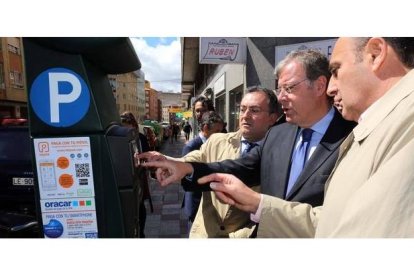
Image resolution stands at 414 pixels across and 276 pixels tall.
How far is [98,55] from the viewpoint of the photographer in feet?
5.20

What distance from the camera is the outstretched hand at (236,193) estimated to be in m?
1.45

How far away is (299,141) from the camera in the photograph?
1780 mm

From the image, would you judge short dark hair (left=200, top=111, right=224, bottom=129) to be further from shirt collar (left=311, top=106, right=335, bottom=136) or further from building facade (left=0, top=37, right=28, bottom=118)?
building facade (left=0, top=37, right=28, bottom=118)

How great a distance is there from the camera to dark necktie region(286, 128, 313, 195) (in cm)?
169

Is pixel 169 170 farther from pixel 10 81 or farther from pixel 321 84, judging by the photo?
pixel 10 81

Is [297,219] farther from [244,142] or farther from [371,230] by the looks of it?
[244,142]

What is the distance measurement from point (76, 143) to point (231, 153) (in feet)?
3.97

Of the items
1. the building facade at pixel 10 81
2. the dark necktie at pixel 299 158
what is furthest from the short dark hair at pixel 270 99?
the building facade at pixel 10 81

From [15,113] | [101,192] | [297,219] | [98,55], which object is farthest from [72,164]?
[15,113]

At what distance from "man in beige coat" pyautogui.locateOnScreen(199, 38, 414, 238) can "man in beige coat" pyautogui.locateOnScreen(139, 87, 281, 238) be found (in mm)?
625

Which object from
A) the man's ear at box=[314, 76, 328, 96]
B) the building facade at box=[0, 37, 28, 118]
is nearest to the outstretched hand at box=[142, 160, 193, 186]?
the man's ear at box=[314, 76, 328, 96]

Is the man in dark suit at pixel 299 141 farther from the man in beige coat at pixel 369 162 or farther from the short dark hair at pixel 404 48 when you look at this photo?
the short dark hair at pixel 404 48

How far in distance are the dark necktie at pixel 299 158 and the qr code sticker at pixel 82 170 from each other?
1.02m

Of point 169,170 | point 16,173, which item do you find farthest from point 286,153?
point 16,173
